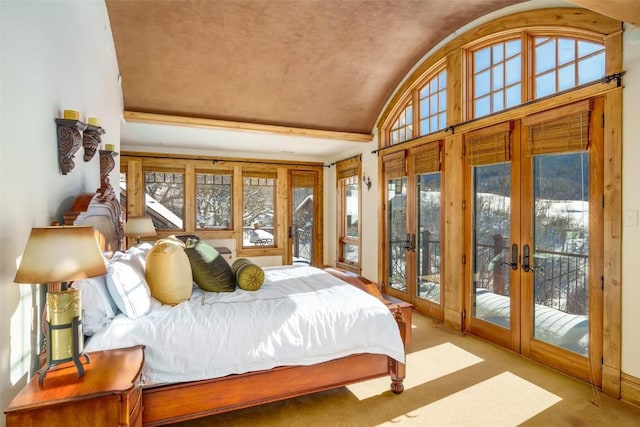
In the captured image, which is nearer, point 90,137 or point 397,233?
point 90,137

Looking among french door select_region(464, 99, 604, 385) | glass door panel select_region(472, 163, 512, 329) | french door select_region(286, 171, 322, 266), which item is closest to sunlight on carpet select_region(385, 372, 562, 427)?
french door select_region(464, 99, 604, 385)

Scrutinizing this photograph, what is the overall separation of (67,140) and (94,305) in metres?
0.88

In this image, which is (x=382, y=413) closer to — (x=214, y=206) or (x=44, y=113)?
(x=44, y=113)

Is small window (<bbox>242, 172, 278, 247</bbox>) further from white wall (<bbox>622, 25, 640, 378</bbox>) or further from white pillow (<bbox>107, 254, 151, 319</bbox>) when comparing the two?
white wall (<bbox>622, 25, 640, 378</bbox>)

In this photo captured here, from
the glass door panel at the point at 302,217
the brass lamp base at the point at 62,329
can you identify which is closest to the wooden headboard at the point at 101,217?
the brass lamp base at the point at 62,329

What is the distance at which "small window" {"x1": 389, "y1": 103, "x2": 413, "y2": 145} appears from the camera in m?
4.84

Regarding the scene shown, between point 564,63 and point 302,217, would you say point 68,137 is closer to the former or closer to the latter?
point 564,63

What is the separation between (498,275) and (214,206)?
506 centimetres

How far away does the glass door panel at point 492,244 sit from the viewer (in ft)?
11.1

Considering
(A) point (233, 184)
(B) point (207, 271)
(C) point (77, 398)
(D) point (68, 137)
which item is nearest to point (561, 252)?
(B) point (207, 271)

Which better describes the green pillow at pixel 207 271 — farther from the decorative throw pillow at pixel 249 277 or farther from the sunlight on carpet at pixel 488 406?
the sunlight on carpet at pixel 488 406

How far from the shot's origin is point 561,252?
291cm

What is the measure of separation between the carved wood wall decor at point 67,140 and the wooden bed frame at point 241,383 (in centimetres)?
24

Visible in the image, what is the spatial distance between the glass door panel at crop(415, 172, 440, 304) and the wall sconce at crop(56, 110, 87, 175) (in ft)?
11.9
